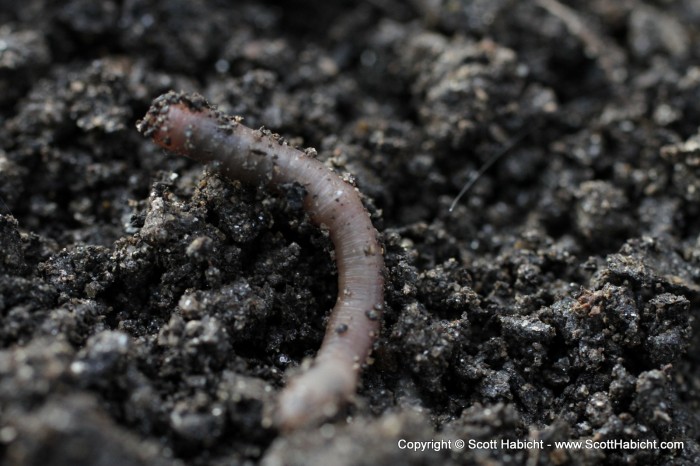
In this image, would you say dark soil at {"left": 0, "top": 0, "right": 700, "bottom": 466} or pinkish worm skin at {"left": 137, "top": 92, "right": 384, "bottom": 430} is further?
pinkish worm skin at {"left": 137, "top": 92, "right": 384, "bottom": 430}

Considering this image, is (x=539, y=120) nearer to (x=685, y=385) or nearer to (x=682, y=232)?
(x=682, y=232)

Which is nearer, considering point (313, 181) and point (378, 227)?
point (313, 181)

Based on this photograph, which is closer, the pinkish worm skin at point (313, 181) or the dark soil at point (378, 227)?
the dark soil at point (378, 227)

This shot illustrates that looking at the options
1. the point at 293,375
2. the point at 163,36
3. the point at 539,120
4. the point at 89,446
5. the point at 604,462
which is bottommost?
the point at 89,446

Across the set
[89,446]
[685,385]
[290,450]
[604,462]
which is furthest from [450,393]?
[89,446]
